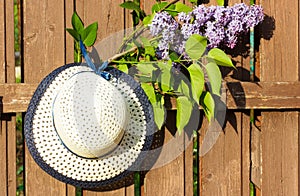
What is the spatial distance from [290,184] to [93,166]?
2.67 ft

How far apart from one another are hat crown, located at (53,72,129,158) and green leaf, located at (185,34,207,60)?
0.29 m

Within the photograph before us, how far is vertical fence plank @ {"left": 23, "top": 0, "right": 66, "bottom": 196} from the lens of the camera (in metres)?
2.43

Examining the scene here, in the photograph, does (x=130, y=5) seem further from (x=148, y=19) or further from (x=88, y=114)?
(x=88, y=114)

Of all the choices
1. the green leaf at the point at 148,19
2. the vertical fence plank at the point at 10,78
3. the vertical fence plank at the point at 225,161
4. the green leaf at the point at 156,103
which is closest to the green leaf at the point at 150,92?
the green leaf at the point at 156,103

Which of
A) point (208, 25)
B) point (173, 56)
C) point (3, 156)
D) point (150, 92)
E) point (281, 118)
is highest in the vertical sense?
point (208, 25)

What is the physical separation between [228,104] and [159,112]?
27 centimetres

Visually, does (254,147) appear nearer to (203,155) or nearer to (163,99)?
(203,155)

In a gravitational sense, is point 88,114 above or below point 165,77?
below

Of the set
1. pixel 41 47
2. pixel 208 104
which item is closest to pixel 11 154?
pixel 41 47

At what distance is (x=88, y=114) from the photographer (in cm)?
219

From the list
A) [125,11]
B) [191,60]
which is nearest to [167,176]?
[191,60]

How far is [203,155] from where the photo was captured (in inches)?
102

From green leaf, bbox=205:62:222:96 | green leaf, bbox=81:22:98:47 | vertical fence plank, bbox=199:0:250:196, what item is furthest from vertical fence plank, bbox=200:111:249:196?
green leaf, bbox=81:22:98:47

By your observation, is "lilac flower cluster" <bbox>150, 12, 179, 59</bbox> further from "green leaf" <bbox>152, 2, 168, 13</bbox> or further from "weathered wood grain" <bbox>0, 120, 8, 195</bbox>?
"weathered wood grain" <bbox>0, 120, 8, 195</bbox>
